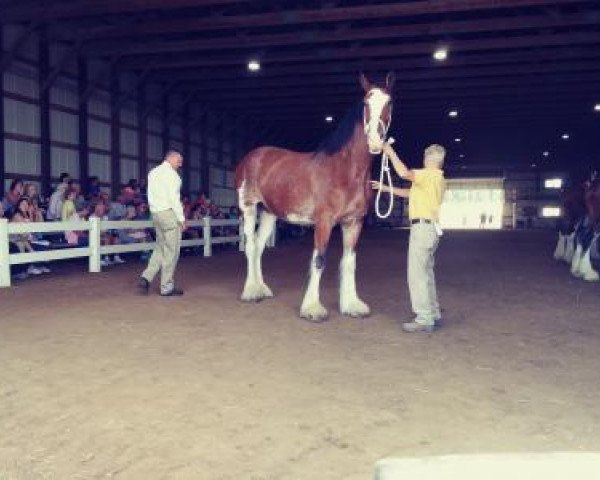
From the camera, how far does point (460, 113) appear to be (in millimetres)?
23141

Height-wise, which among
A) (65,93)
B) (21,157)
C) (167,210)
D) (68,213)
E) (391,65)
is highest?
(391,65)

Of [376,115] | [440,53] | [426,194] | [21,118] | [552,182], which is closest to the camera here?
[426,194]

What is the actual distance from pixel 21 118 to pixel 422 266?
1069cm

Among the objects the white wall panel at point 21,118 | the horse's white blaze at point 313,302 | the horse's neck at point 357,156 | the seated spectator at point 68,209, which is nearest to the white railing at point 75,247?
the seated spectator at point 68,209

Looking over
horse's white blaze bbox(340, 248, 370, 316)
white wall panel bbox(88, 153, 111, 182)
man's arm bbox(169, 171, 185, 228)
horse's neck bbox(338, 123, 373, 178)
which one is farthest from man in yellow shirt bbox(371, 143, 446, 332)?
white wall panel bbox(88, 153, 111, 182)

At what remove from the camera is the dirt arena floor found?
2633mm

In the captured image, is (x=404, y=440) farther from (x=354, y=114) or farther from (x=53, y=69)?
(x=53, y=69)

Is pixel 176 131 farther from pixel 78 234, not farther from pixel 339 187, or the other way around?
pixel 339 187

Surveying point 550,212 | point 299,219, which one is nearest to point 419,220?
point 299,219

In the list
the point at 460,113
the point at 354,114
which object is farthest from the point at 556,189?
the point at 354,114

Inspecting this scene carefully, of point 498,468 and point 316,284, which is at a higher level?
point 498,468

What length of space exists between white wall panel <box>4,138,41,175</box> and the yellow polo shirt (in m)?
10.1

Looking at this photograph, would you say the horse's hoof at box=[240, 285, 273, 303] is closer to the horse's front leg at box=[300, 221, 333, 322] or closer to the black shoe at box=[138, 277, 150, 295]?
the horse's front leg at box=[300, 221, 333, 322]

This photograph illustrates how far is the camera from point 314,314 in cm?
571
